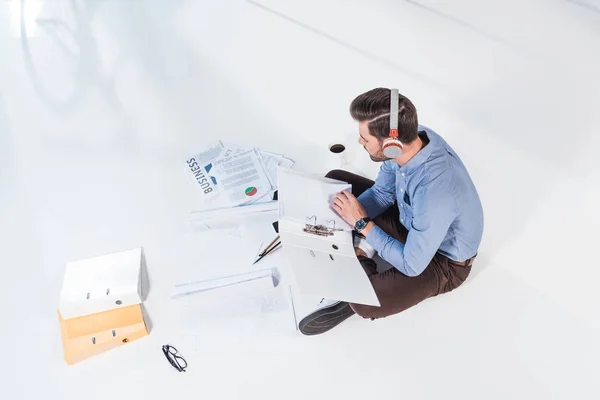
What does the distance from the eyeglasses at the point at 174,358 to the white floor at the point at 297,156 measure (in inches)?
1.2

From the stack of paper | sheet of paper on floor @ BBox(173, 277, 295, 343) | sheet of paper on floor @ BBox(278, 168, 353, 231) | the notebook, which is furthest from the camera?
the stack of paper

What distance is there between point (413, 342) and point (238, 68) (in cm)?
176

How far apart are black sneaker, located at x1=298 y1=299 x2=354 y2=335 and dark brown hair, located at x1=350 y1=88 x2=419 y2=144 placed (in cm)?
66

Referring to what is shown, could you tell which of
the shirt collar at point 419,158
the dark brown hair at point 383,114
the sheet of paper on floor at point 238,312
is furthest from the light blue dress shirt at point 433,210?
the sheet of paper on floor at point 238,312

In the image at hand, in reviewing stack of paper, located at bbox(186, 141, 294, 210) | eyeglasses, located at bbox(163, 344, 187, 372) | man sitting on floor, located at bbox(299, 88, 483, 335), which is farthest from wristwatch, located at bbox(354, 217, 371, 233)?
eyeglasses, located at bbox(163, 344, 187, 372)

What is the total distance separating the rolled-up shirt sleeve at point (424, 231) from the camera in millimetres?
1739

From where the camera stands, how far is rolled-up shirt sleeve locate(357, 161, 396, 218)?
212 centimetres

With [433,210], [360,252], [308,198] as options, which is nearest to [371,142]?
[433,210]

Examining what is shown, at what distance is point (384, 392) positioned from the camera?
6.42 feet

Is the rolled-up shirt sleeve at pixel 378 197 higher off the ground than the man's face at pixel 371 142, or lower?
lower

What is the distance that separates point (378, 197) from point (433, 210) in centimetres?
44

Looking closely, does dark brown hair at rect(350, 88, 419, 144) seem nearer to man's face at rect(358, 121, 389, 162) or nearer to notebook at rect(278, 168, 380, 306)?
man's face at rect(358, 121, 389, 162)

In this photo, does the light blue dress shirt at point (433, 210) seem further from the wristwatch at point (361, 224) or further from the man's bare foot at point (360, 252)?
the man's bare foot at point (360, 252)

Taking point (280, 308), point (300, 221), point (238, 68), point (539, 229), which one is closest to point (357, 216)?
point (300, 221)
